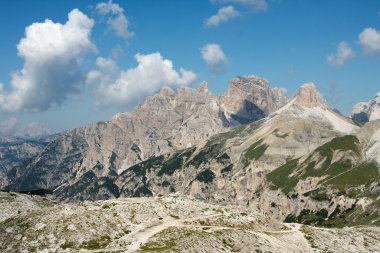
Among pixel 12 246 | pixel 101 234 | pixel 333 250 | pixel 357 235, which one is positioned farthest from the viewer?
pixel 357 235

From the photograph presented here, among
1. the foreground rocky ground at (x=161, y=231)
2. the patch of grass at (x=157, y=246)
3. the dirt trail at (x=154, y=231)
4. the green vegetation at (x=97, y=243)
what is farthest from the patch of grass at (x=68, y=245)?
the patch of grass at (x=157, y=246)

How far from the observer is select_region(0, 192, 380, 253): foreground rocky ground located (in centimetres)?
11994

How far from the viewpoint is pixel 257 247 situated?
124 meters

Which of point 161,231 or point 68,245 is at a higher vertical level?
point 161,231

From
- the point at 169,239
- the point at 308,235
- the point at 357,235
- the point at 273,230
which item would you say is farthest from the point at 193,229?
the point at 357,235

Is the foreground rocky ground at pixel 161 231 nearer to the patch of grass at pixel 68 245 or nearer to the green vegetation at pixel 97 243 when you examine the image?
the green vegetation at pixel 97 243

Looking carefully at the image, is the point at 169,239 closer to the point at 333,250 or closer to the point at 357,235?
the point at 333,250

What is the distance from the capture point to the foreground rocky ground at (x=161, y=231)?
119938 mm

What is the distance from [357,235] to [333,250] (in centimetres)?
2578

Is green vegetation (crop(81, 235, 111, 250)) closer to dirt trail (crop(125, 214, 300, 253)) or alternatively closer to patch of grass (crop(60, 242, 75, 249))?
patch of grass (crop(60, 242, 75, 249))

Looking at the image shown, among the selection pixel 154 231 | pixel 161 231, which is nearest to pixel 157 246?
pixel 161 231

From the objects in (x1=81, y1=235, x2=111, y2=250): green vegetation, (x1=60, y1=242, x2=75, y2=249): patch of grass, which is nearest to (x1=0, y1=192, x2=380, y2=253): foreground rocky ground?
(x1=81, y1=235, x2=111, y2=250): green vegetation

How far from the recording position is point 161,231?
427ft

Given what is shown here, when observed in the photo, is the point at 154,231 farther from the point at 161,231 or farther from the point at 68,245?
the point at 68,245
